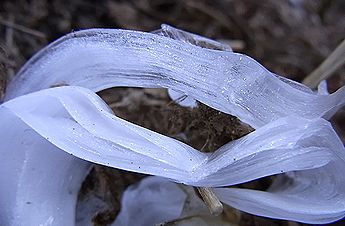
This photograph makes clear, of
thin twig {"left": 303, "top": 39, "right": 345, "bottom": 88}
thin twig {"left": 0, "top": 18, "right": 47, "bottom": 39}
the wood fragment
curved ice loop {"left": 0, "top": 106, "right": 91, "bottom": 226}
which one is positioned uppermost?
thin twig {"left": 303, "top": 39, "right": 345, "bottom": 88}

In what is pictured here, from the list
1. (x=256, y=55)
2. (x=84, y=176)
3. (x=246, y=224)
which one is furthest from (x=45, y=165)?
→ (x=256, y=55)

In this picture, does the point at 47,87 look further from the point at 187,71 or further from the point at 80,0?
the point at 80,0

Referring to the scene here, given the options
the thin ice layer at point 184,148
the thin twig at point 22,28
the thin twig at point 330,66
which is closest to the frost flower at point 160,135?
the thin ice layer at point 184,148

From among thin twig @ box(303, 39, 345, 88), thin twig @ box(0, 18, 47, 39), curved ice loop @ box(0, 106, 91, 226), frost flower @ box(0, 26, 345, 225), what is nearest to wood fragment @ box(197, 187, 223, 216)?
frost flower @ box(0, 26, 345, 225)

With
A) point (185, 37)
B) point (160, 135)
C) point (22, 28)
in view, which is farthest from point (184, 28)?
point (160, 135)

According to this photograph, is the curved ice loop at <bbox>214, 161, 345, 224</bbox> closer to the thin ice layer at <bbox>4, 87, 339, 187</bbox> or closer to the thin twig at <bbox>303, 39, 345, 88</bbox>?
the thin ice layer at <bbox>4, 87, 339, 187</bbox>

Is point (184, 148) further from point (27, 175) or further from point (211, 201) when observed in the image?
point (27, 175)
